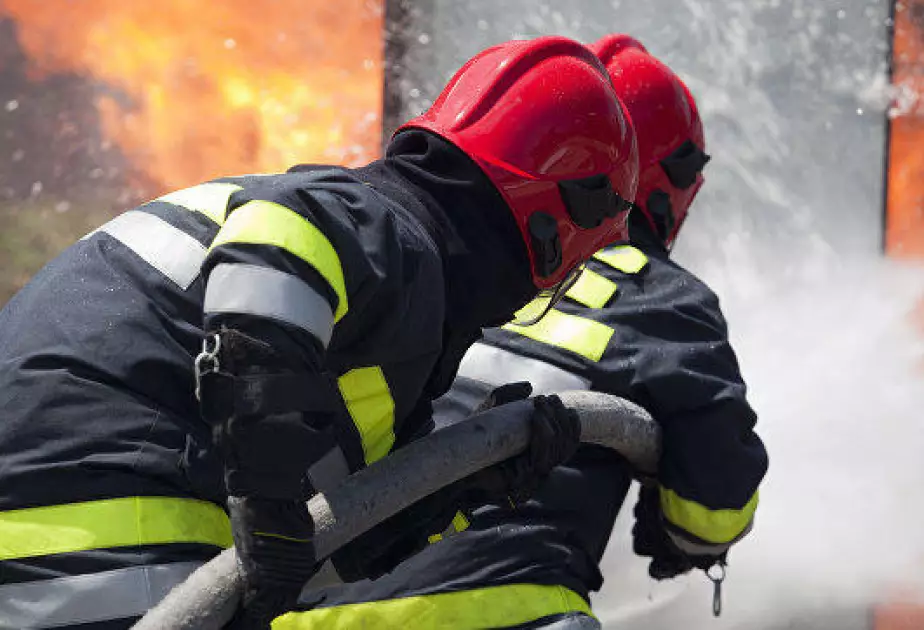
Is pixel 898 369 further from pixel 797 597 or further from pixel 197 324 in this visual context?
pixel 197 324

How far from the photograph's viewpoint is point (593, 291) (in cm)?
292

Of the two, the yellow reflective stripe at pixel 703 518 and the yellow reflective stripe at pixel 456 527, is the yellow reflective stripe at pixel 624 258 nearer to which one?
the yellow reflective stripe at pixel 703 518

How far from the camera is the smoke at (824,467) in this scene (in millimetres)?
4680

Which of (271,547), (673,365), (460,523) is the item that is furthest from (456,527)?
(271,547)

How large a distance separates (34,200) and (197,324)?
3.51 meters

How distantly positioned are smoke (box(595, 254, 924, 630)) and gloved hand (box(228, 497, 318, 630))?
9.84 ft

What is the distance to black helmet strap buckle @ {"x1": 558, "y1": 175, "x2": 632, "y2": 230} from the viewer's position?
2229mm

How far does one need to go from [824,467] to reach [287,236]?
370cm

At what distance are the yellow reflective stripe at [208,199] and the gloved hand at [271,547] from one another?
0.43m

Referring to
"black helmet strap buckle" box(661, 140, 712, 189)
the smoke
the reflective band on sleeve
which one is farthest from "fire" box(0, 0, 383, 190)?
the reflective band on sleeve

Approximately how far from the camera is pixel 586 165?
2242 millimetres

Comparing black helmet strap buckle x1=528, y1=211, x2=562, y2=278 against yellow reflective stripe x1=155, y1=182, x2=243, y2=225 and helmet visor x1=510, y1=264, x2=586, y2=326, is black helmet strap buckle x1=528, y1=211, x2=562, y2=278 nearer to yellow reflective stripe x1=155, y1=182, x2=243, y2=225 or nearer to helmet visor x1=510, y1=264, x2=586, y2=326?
helmet visor x1=510, y1=264, x2=586, y2=326

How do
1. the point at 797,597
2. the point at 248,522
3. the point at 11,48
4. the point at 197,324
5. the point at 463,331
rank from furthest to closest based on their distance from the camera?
the point at 11,48 → the point at 797,597 → the point at 463,331 → the point at 197,324 → the point at 248,522

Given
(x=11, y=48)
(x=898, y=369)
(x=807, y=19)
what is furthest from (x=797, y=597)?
(x=11, y=48)
